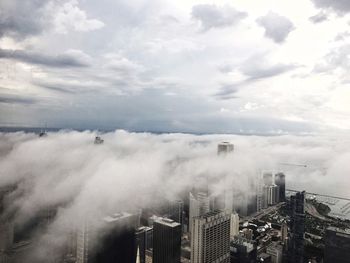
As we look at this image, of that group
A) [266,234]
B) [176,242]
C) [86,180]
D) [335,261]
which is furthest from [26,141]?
[266,234]

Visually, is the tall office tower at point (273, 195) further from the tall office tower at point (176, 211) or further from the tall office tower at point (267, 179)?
the tall office tower at point (176, 211)

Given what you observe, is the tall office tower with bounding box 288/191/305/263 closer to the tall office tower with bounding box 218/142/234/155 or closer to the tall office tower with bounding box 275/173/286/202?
the tall office tower with bounding box 275/173/286/202

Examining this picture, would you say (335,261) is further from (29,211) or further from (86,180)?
(29,211)

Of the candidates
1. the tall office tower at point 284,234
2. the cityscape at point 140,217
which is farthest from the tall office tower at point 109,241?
the tall office tower at point 284,234

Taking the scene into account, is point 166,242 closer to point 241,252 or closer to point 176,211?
point 241,252

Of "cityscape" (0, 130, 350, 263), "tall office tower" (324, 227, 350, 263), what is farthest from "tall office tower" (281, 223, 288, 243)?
"tall office tower" (324, 227, 350, 263)

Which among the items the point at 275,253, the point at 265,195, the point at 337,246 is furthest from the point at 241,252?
the point at 265,195
